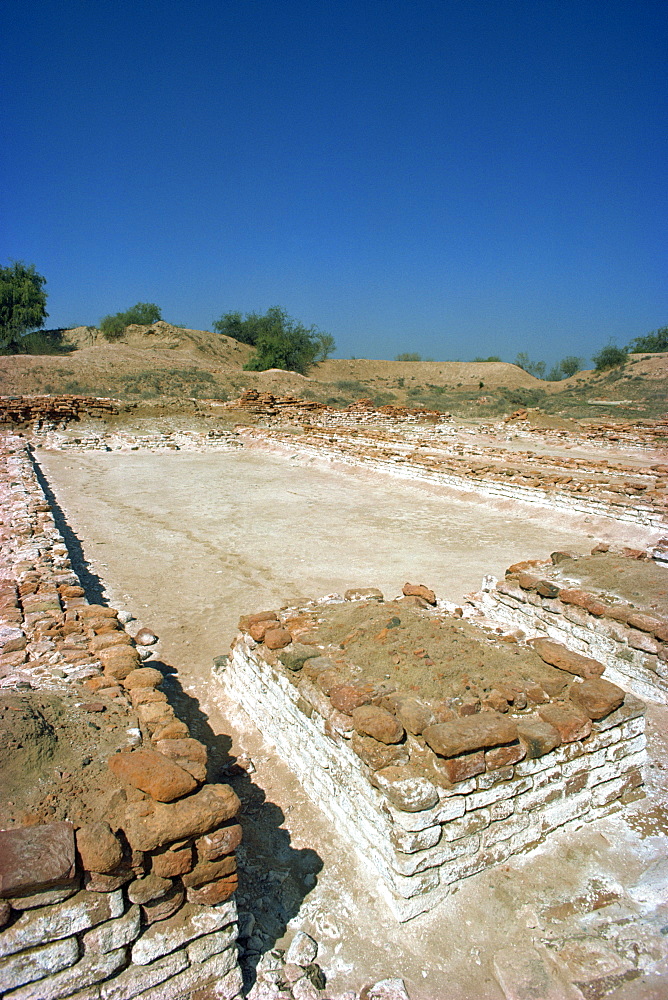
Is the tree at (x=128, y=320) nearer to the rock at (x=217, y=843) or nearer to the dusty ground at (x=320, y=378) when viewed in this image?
the dusty ground at (x=320, y=378)

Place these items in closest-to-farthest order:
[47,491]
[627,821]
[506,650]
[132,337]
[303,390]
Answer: [627,821] < [506,650] < [47,491] < [303,390] < [132,337]

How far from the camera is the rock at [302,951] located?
2.25m

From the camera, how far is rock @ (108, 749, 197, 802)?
2260 millimetres

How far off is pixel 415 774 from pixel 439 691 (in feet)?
2.25

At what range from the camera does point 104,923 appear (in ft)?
6.15

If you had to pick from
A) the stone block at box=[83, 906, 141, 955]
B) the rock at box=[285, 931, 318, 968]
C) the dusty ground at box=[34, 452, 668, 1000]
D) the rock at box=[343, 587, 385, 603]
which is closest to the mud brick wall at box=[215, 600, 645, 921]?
the dusty ground at box=[34, 452, 668, 1000]

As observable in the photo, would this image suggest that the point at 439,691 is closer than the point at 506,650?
Yes

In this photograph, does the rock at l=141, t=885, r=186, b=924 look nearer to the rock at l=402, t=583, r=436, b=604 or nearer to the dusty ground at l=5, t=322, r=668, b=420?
the rock at l=402, t=583, r=436, b=604

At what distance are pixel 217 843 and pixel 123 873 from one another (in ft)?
1.20

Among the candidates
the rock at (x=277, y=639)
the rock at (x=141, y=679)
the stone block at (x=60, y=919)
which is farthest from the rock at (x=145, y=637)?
the stone block at (x=60, y=919)

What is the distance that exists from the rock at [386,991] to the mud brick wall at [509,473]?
746 cm

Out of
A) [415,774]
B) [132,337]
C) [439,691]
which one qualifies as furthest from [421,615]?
[132,337]

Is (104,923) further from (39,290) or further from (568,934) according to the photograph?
(39,290)

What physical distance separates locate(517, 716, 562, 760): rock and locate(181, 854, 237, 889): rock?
1.62m
